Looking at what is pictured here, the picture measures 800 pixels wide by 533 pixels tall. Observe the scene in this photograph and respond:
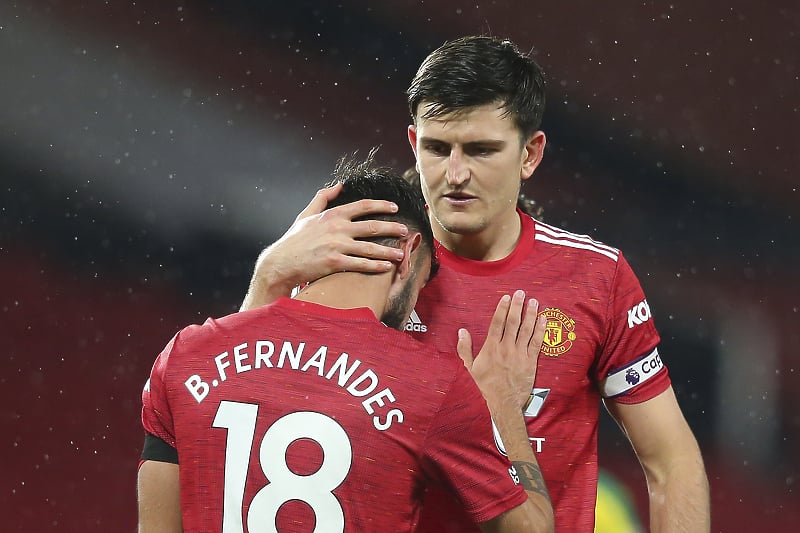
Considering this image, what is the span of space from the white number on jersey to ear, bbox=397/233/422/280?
1.15 feet

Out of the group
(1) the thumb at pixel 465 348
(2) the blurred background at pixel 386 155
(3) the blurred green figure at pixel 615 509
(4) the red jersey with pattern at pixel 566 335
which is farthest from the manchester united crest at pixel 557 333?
(3) the blurred green figure at pixel 615 509

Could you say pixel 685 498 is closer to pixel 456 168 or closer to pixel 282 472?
pixel 456 168

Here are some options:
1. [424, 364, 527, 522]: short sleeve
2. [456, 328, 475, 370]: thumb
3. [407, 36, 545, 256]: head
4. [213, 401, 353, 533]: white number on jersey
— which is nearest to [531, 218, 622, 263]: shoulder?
[407, 36, 545, 256]: head

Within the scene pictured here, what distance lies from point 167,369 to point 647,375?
1.12 meters

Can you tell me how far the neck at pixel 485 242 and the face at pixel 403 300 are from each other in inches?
13.1

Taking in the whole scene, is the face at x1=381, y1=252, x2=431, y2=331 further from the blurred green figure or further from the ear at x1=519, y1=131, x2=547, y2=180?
the blurred green figure

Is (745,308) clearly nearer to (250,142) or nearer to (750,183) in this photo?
(750,183)

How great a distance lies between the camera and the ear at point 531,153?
2252 mm

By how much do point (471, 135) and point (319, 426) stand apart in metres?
0.82

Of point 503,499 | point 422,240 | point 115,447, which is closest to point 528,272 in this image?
point 422,240

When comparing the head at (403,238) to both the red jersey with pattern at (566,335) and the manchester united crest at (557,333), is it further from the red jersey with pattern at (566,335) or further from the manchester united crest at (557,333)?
the manchester united crest at (557,333)

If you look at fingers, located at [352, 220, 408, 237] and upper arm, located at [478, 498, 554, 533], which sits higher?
fingers, located at [352, 220, 408, 237]

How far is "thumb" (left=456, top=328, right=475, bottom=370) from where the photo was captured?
2066mm

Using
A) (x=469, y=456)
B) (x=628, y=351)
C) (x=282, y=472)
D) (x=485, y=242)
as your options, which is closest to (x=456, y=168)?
(x=485, y=242)
